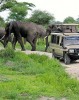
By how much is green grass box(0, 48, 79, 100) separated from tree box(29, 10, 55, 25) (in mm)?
42064

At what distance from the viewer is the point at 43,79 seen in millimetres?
14578

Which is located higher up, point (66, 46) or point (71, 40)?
point (71, 40)

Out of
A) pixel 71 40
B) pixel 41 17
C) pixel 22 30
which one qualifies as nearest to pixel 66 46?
pixel 71 40

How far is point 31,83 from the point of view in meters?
13.7

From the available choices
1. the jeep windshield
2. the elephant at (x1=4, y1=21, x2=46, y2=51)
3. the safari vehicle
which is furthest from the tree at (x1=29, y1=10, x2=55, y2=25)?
the jeep windshield

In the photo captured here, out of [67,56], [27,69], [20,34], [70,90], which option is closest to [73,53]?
[67,56]

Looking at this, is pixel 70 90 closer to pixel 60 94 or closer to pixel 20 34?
pixel 60 94

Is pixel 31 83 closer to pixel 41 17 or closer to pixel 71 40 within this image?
pixel 71 40

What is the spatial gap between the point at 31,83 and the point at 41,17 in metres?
49.0

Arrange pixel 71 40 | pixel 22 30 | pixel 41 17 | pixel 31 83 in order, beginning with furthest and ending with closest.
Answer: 1. pixel 41 17
2. pixel 22 30
3. pixel 71 40
4. pixel 31 83

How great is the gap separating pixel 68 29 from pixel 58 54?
4825 millimetres

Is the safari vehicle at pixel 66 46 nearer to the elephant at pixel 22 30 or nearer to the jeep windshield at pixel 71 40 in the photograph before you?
the jeep windshield at pixel 71 40

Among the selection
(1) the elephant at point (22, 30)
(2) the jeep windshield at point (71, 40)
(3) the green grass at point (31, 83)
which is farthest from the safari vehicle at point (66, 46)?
(1) the elephant at point (22, 30)

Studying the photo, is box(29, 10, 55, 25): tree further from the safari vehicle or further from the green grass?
the green grass
